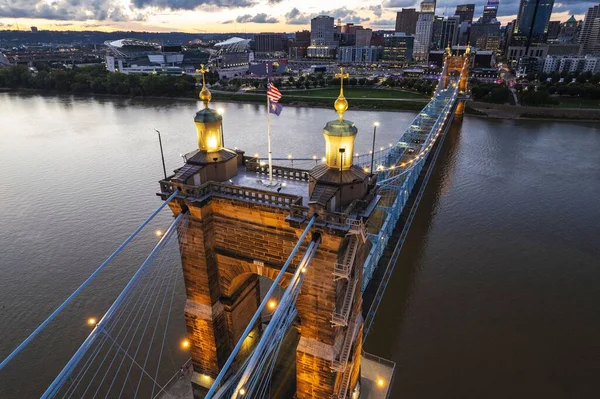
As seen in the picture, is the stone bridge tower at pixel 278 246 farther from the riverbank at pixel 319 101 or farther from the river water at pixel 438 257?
the riverbank at pixel 319 101

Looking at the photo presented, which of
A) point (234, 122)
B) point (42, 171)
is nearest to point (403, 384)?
point (42, 171)

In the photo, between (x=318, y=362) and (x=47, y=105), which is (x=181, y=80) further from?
(x=318, y=362)

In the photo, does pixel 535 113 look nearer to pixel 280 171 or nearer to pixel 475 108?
pixel 475 108

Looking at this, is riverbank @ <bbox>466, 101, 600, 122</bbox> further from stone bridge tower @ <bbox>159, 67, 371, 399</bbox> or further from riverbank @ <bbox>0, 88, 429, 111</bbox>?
stone bridge tower @ <bbox>159, 67, 371, 399</bbox>

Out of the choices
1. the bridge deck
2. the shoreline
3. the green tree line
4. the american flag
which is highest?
the american flag

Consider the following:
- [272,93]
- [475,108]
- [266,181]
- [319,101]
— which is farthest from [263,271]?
[475,108]

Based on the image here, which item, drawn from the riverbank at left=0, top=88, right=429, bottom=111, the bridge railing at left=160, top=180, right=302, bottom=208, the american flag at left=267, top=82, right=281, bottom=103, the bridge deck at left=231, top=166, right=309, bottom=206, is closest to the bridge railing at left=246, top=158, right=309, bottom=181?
the bridge deck at left=231, top=166, right=309, bottom=206

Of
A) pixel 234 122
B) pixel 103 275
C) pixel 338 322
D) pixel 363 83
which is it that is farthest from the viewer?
pixel 363 83
